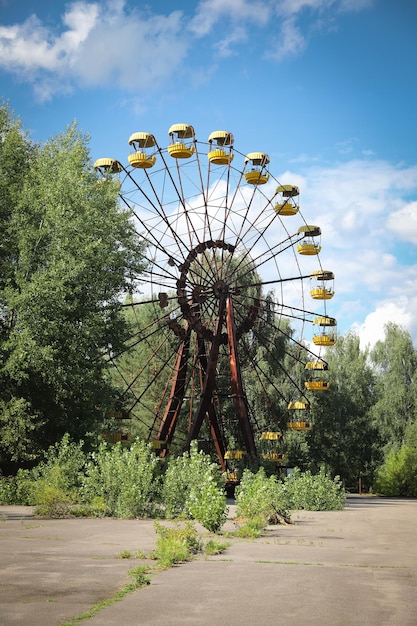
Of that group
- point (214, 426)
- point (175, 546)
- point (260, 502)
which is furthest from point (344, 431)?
point (175, 546)

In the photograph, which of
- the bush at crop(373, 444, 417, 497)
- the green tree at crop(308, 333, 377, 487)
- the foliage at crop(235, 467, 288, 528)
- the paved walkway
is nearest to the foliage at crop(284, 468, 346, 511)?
the foliage at crop(235, 467, 288, 528)

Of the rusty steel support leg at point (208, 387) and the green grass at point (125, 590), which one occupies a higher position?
the rusty steel support leg at point (208, 387)

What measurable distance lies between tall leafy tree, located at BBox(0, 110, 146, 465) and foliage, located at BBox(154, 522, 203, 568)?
1228 centimetres

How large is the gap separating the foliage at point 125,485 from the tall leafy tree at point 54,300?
5425 millimetres

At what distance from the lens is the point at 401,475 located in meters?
47.4

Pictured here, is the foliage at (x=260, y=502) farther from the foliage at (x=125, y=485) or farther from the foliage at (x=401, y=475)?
the foliage at (x=401, y=475)

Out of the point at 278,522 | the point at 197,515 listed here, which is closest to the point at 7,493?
the point at 278,522

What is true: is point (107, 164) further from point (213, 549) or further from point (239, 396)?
point (213, 549)

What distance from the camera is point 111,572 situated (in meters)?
7.59

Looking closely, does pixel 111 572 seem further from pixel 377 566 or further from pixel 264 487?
pixel 264 487

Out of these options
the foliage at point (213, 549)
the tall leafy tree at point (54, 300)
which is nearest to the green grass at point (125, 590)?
the foliage at point (213, 549)

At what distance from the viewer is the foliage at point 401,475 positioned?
4688 cm

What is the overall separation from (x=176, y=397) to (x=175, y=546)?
25.8m

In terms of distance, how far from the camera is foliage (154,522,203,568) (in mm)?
8352
